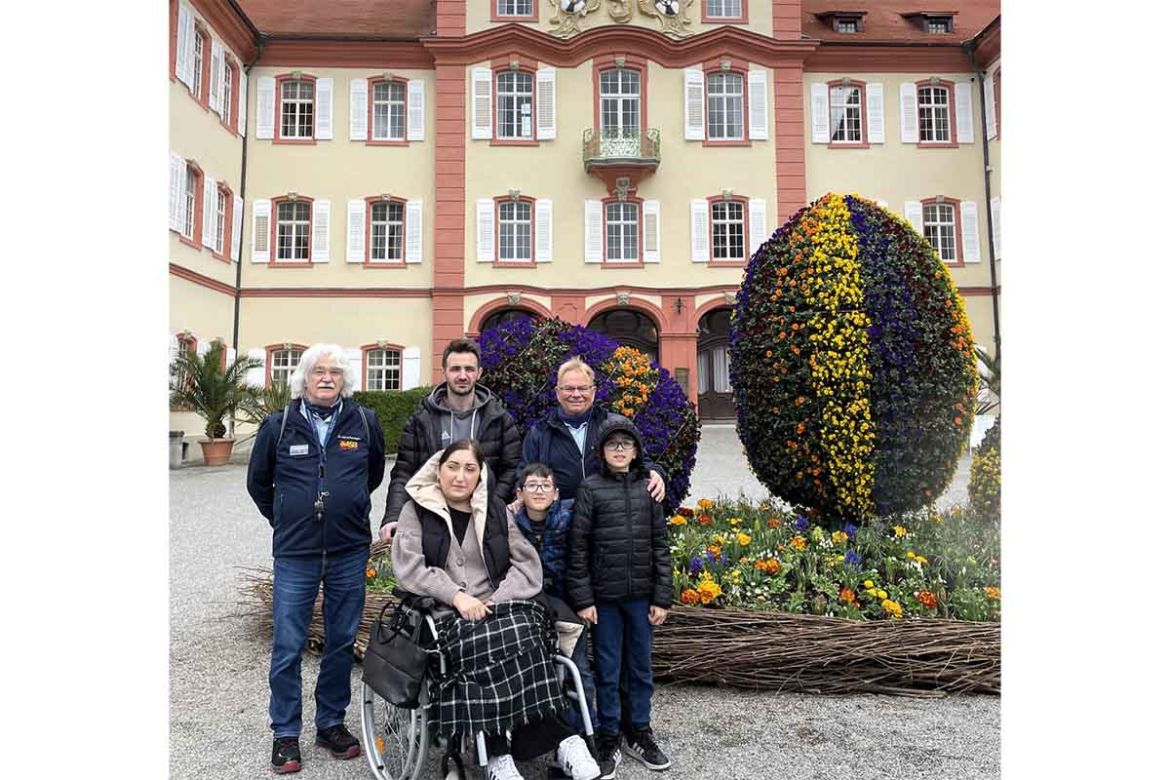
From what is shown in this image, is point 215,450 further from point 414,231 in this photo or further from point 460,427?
point 460,427

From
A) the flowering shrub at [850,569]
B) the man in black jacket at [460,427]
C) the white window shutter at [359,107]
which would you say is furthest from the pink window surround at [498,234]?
the man in black jacket at [460,427]

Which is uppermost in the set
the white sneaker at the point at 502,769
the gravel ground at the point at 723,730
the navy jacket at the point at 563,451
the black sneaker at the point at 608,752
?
the navy jacket at the point at 563,451

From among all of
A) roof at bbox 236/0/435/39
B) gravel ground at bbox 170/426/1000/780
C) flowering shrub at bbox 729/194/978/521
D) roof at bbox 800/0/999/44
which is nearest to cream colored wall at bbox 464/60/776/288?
roof at bbox 236/0/435/39

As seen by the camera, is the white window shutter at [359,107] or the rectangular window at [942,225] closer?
the white window shutter at [359,107]

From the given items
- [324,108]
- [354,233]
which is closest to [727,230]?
[354,233]

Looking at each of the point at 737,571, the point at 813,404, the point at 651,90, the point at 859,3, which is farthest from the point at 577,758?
the point at 859,3

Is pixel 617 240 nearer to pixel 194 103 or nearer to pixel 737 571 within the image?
pixel 194 103

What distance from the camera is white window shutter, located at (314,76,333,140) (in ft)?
60.7

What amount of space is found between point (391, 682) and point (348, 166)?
18071 millimetres

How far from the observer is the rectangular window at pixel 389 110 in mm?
18812

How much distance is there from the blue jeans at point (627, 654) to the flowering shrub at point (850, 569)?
81cm

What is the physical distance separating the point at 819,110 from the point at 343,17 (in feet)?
40.8

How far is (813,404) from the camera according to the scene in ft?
16.1

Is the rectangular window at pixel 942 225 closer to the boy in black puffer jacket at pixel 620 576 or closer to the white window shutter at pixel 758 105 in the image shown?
the white window shutter at pixel 758 105
